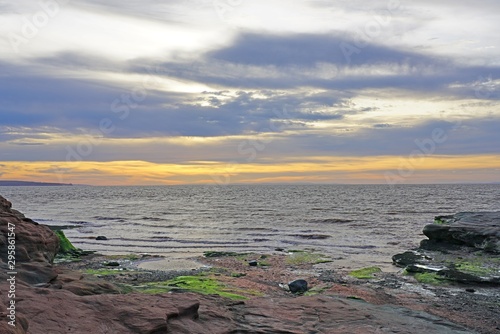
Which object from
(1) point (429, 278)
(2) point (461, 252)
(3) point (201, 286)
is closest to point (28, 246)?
(3) point (201, 286)

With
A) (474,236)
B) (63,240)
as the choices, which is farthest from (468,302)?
(63,240)

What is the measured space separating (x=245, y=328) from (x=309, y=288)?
31.3ft

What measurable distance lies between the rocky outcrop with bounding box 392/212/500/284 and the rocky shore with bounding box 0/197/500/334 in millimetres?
150

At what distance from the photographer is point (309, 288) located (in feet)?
63.4

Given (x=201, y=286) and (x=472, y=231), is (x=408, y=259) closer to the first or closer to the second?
(x=472, y=231)

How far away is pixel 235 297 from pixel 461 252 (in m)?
21.9

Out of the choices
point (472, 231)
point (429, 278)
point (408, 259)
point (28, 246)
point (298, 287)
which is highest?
point (28, 246)

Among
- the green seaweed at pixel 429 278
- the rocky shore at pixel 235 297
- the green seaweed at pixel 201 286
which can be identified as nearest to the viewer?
the rocky shore at pixel 235 297

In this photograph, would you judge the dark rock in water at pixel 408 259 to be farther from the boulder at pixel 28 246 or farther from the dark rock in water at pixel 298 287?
the boulder at pixel 28 246

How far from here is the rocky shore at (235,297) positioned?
8711mm

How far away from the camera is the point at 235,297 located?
15.3 meters

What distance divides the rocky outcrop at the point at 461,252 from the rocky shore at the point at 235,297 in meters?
0.15

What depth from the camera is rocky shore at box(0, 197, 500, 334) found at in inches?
343

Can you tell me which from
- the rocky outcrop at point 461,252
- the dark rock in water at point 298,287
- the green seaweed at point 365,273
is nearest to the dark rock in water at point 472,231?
the rocky outcrop at point 461,252
